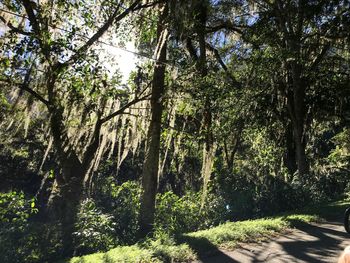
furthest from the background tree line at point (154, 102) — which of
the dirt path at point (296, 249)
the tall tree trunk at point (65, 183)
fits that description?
the dirt path at point (296, 249)

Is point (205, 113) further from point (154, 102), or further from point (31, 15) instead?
point (31, 15)

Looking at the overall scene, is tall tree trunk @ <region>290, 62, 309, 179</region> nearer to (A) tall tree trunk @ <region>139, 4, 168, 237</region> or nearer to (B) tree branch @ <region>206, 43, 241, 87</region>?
(B) tree branch @ <region>206, 43, 241, 87</region>

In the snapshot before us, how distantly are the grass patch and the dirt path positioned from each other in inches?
11.0

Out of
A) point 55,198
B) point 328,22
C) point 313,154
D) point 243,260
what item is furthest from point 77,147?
point 313,154

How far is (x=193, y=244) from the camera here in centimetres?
775

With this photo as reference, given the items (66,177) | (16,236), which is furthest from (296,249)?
(16,236)

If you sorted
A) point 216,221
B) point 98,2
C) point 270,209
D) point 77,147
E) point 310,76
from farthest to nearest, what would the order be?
1. point 310,76
2. point 270,209
3. point 216,221
4. point 77,147
5. point 98,2

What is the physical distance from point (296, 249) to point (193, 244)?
6.41ft

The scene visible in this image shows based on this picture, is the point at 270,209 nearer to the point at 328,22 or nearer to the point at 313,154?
the point at 328,22

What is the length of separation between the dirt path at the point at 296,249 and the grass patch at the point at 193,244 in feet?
0.92

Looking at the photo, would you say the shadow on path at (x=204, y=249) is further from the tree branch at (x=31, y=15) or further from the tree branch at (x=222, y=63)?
the tree branch at (x=222, y=63)

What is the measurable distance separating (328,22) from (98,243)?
1121 cm

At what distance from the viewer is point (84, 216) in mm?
9750

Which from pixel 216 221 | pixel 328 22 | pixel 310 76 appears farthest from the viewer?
pixel 310 76
